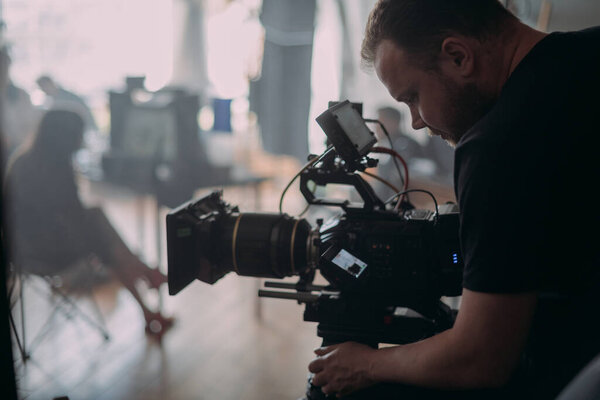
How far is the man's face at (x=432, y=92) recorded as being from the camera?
812 mm

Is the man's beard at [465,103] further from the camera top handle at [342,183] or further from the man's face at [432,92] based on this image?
the camera top handle at [342,183]

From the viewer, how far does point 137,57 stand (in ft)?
16.8

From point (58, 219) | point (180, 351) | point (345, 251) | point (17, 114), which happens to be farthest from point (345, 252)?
point (17, 114)

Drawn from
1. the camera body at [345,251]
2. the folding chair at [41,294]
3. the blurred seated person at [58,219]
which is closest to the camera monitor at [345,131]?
the camera body at [345,251]

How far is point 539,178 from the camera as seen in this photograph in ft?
2.21

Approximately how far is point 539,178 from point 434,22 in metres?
0.29

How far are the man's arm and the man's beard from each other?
0.30 m

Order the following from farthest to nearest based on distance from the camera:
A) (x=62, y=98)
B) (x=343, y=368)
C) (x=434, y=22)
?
(x=62, y=98) → (x=343, y=368) → (x=434, y=22)

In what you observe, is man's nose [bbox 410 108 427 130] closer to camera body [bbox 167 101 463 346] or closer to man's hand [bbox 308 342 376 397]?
camera body [bbox 167 101 463 346]

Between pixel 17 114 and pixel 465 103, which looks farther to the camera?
pixel 17 114

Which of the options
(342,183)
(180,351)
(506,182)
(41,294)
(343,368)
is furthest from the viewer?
(41,294)

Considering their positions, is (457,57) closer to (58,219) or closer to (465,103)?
(465,103)

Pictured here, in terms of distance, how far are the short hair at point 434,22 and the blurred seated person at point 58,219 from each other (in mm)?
1679

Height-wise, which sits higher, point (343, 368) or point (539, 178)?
point (539, 178)
